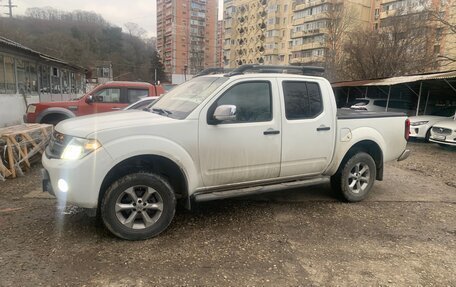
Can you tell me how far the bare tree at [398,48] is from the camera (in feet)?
88.0

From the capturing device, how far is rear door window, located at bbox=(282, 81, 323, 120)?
459cm

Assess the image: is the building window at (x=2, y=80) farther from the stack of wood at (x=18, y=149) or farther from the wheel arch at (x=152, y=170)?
the wheel arch at (x=152, y=170)

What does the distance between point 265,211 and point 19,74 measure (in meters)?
12.7

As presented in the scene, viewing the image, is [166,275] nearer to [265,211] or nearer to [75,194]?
Answer: [75,194]

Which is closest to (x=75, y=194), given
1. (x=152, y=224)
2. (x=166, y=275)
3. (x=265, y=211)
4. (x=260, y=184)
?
(x=152, y=224)

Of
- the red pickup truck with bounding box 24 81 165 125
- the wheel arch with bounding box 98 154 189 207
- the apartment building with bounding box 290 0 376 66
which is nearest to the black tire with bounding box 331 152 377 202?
the wheel arch with bounding box 98 154 189 207

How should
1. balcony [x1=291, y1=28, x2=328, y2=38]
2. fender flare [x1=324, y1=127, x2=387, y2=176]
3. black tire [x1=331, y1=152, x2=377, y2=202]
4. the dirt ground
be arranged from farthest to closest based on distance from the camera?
balcony [x1=291, y1=28, x2=328, y2=38] → black tire [x1=331, y1=152, x2=377, y2=202] → fender flare [x1=324, y1=127, x2=387, y2=176] → the dirt ground

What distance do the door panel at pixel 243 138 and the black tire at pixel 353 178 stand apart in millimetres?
1254

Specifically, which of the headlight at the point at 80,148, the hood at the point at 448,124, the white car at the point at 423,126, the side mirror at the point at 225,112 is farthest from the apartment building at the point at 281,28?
the headlight at the point at 80,148

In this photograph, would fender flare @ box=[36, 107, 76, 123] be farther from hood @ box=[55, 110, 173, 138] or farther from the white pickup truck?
hood @ box=[55, 110, 173, 138]

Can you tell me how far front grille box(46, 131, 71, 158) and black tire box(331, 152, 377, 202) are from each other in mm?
3745

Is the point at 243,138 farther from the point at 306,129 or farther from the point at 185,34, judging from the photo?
the point at 185,34

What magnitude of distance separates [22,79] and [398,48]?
25814 millimetres

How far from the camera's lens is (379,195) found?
5820 mm
